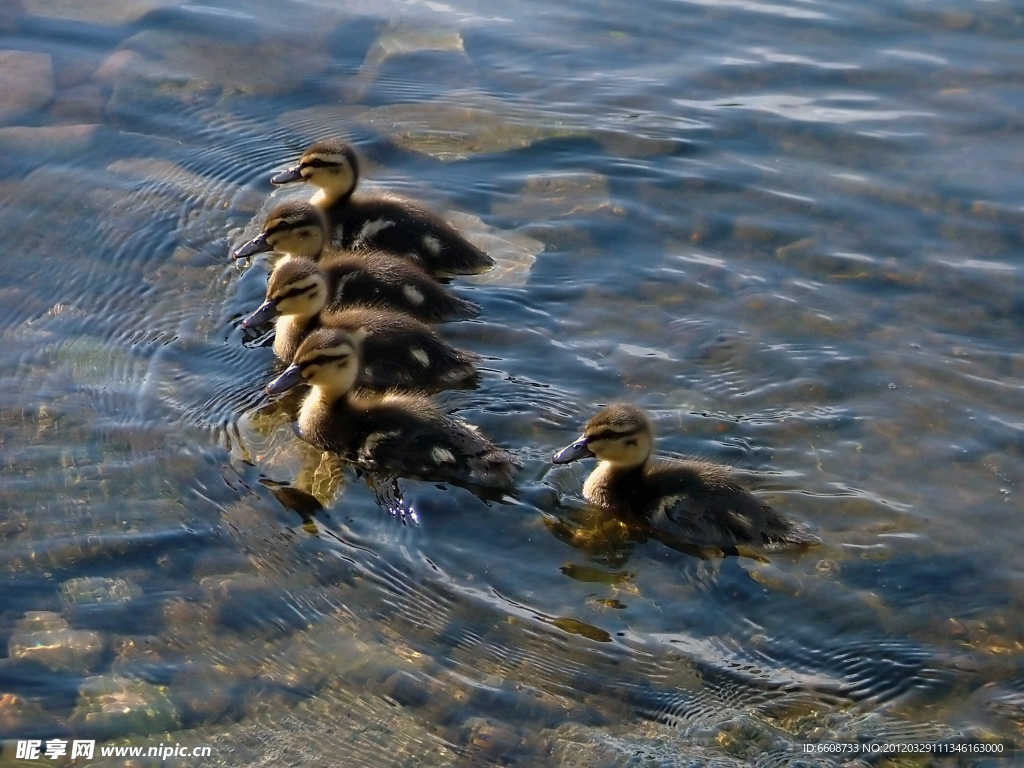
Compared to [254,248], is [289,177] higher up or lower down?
higher up

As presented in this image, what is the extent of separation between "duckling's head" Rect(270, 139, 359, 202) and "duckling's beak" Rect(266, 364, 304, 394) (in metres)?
1.44

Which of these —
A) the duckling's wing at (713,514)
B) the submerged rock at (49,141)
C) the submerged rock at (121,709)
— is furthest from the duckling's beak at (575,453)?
the submerged rock at (49,141)

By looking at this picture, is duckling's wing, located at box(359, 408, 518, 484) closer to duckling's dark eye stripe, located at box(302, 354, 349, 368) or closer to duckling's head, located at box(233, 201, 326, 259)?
duckling's dark eye stripe, located at box(302, 354, 349, 368)

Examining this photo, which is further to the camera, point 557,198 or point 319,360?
point 557,198

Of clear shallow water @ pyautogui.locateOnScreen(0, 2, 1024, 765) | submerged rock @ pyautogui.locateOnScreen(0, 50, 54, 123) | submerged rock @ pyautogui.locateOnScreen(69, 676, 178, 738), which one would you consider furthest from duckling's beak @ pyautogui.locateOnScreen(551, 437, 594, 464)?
submerged rock @ pyautogui.locateOnScreen(0, 50, 54, 123)

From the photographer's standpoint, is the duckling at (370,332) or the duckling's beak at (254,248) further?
the duckling's beak at (254,248)

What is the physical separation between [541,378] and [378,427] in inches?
28.6

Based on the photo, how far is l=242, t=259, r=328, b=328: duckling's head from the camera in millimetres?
5262

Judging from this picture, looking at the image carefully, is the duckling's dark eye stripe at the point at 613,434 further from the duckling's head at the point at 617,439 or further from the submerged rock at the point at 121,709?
the submerged rock at the point at 121,709

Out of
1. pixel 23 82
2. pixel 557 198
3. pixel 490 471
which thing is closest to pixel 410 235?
pixel 557 198

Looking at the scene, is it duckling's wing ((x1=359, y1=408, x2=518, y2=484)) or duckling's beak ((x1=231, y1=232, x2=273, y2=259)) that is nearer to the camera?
duckling's wing ((x1=359, y1=408, x2=518, y2=484))

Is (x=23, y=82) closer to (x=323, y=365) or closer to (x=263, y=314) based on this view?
(x=263, y=314)

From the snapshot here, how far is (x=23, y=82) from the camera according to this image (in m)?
7.14

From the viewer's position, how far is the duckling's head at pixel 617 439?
4504 millimetres
